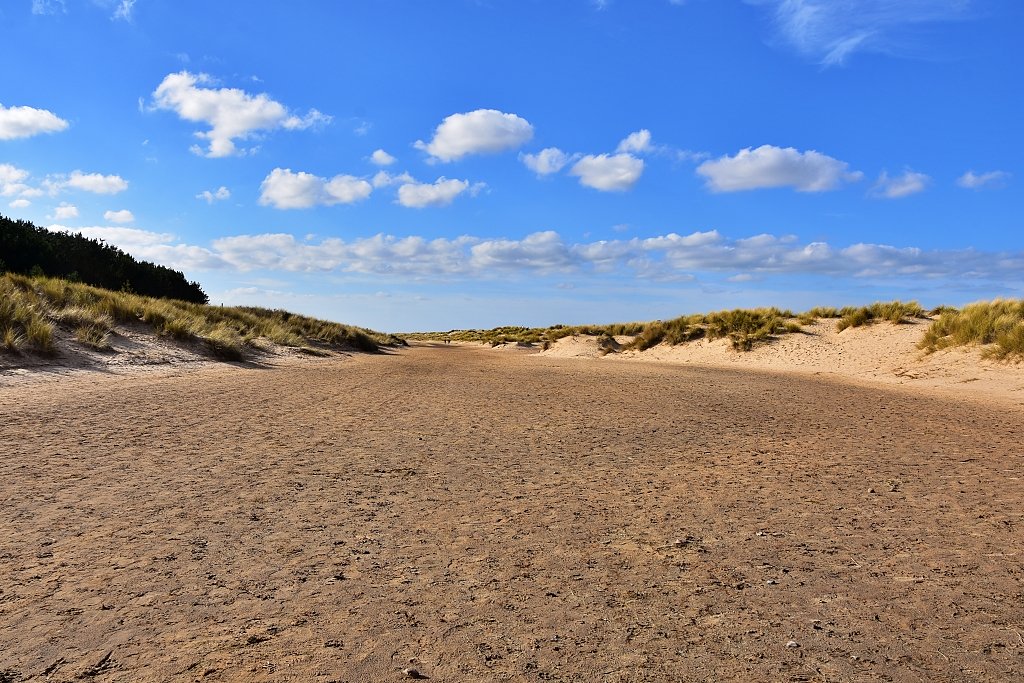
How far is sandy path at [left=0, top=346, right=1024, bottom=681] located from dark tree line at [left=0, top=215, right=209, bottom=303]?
865 inches

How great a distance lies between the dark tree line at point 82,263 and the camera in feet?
78.3

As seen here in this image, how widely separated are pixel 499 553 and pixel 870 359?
59.5 ft

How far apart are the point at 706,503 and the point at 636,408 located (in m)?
4.08

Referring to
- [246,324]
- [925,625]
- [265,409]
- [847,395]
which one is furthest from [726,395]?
[246,324]

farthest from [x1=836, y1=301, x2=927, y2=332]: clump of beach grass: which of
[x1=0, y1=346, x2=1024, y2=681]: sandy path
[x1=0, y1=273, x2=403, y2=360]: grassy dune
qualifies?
[x1=0, y1=273, x2=403, y2=360]: grassy dune

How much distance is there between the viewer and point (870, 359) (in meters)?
17.6

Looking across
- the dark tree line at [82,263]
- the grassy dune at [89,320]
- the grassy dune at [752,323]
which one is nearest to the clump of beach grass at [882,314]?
the grassy dune at [752,323]

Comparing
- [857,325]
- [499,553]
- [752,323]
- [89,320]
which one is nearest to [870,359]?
[857,325]

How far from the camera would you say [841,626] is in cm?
222

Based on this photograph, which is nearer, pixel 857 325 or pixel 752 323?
pixel 857 325

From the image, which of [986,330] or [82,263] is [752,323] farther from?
[82,263]

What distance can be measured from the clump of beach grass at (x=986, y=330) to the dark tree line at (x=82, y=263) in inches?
1054

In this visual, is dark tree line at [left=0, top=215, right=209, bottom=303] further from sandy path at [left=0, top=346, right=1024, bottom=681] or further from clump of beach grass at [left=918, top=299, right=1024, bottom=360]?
clump of beach grass at [left=918, top=299, right=1024, bottom=360]

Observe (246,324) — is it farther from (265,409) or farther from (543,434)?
(543,434)
